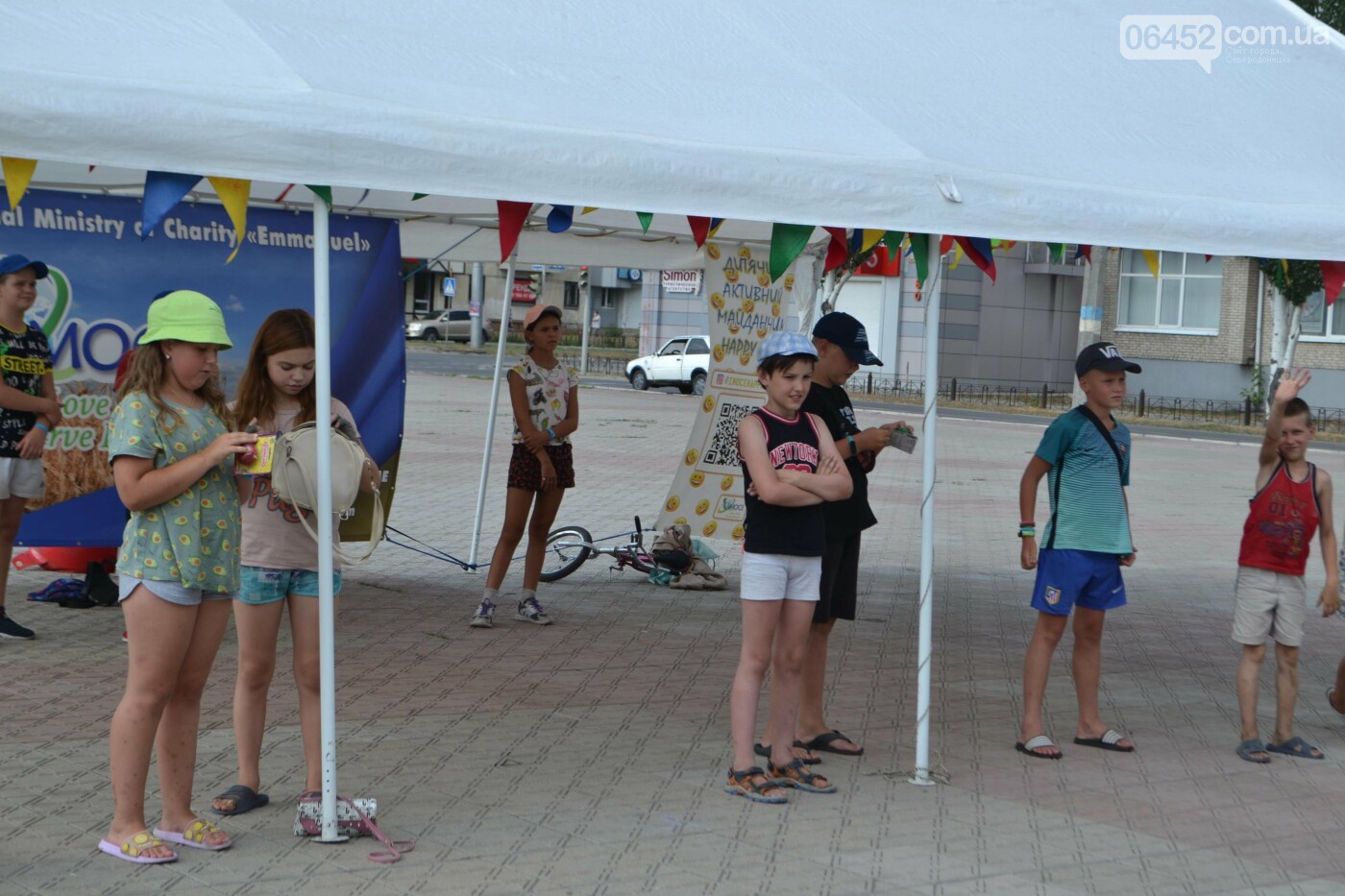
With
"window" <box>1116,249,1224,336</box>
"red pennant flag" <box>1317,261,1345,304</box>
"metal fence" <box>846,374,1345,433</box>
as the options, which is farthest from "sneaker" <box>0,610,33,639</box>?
"window" <box>1116,249,1224,336</box>

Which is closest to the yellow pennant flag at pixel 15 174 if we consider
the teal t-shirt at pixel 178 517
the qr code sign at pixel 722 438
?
the teal t-shirt at pixel 178 517

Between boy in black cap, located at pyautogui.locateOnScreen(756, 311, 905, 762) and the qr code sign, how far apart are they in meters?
3.90

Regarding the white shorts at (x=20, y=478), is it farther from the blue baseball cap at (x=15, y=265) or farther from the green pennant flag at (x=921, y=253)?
the green pennant flag at (x=921, y=253)

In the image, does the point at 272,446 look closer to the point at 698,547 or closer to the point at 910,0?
the point at 910,0

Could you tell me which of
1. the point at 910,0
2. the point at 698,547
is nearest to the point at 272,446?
the point at 910,0

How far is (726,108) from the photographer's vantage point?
5.43m

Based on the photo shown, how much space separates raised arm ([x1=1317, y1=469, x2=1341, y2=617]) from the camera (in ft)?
20.7

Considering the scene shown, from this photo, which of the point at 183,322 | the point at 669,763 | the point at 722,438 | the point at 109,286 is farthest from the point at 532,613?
the point at 183,322

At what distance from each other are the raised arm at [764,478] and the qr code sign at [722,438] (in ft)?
15.2

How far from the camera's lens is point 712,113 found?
5.34 m

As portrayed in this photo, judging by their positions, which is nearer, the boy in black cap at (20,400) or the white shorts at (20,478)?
the boy in black cap at (20,400)

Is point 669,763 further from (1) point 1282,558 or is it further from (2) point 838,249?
(1) point 1282,558

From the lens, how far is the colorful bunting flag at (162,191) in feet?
14.2

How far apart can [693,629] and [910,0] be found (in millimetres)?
3892
